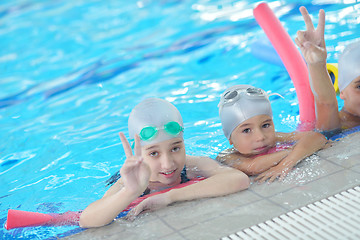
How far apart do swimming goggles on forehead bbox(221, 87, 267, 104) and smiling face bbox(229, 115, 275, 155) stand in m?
0.18

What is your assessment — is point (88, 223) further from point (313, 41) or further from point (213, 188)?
point (313, 41)

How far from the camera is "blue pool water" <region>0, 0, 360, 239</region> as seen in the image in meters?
4.88

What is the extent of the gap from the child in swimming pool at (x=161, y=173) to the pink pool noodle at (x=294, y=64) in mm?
1292

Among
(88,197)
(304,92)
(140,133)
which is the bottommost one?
(88,197)

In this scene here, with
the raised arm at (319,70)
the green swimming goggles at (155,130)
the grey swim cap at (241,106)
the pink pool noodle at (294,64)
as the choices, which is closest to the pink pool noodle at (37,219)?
the green swimming goggles at (155,130)

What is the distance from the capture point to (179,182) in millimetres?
3572

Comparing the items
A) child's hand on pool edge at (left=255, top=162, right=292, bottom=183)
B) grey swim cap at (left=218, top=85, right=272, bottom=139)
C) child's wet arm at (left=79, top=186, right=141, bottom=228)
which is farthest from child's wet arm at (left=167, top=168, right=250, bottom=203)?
grey swim cap at (left=218, top=85, right=272, bottom=139)

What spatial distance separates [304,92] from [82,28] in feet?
23.8

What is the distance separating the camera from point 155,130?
3.29 m

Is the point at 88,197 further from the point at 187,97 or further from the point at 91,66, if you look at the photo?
the point at 91,66

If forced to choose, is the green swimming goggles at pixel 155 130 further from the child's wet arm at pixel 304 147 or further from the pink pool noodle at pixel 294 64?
the pink pool noodle at pixel 294 64

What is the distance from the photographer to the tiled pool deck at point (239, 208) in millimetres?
2777

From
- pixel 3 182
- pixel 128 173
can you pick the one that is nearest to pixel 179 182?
pixel 128 173

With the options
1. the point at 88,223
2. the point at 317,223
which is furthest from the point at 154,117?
the point at 317,223
